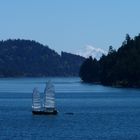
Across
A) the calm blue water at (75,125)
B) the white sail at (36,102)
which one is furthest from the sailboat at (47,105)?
the calm blue water at (75,125)

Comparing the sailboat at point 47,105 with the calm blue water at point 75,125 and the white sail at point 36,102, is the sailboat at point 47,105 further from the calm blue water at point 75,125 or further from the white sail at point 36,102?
the calm blue water at point 75,125

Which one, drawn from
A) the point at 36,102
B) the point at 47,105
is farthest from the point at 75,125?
the point at 36,102

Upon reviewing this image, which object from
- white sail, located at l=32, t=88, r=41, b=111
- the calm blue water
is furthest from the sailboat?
the calm blue water

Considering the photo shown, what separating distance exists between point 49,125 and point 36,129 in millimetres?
5542

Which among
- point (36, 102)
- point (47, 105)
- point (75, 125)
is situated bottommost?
point (75, 125)

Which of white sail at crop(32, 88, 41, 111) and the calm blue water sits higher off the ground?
white sail at crop(32, 88, 41, 111)

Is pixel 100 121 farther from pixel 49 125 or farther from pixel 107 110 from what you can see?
pixel 107 110

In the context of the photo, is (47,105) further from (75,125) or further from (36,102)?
(75,125)

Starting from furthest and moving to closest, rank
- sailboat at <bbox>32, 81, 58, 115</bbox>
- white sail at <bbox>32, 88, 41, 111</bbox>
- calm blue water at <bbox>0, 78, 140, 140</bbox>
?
white sail at <bbox>32, 88, 41, 111</bbox> < sailboat at <bbox>32, 81, 58, 115</bbox> < calm blue water at <bbox>0, 78, 140, 140</bbox>

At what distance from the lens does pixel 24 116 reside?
363 ft

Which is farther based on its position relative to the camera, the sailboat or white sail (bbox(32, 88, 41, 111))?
white sail (bbox(32, 88, 41, 111))

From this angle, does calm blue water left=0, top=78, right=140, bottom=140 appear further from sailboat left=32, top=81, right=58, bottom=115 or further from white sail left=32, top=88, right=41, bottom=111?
white sail left=32, top=88, right=41, bottom=111

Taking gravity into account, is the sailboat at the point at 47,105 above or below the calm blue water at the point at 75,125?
above

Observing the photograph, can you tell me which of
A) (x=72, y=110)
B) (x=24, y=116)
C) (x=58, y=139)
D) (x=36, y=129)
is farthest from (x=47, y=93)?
(x=58, y=139)
